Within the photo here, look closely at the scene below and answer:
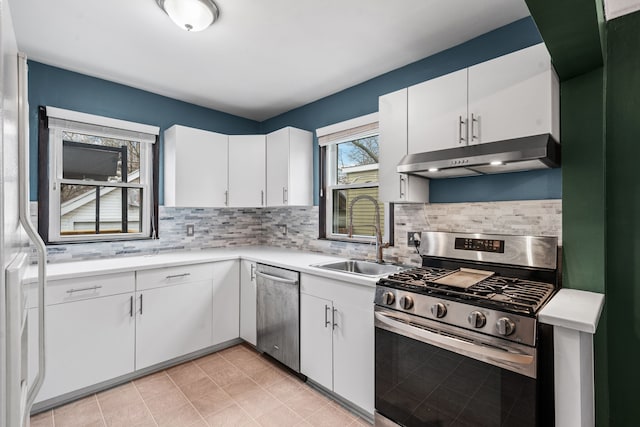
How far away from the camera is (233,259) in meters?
3.08

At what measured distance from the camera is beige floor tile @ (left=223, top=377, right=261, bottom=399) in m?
2.35

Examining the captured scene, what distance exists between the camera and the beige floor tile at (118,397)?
221 cm

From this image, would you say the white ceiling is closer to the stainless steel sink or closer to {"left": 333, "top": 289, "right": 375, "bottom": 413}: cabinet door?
the stainless steel sink

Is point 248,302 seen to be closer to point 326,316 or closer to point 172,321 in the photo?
point 172,321

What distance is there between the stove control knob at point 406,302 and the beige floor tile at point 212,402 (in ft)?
4.68

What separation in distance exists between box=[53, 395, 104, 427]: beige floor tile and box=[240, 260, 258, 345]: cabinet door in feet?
3.89

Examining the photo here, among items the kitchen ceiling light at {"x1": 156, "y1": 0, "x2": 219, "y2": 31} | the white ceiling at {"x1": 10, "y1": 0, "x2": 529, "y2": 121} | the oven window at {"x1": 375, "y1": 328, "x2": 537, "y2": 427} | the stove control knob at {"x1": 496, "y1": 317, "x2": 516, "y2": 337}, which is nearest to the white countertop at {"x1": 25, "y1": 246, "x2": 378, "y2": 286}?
the oven window at {"x1": 375, "y1": 328, "x2": 537, "y2": 427}

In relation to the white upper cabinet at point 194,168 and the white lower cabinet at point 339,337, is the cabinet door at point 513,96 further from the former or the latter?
the white upper cabinet at point 194,168

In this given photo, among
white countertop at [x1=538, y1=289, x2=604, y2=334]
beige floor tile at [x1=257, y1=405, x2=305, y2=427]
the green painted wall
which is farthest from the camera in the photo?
beige floor tile at [x1=257, y1=405, x2=305, y2=427]

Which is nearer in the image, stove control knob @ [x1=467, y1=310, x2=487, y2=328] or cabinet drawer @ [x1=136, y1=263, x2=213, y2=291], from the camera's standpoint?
stove control knob @ [x1=467, y1=310, x2=487, y2=328]

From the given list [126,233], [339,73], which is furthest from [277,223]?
[339,73]

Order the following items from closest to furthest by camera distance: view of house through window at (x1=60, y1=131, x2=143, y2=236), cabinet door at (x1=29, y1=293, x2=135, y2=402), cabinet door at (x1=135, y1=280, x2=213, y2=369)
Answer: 1. cabinet door at (x1=29, y1=293, x2=135, y2=402)
2. cabinet door at (x1=135, y1=280, x2=213, y2=369)
3. view of house through window at (x1=60, y1=131, x2=143, y2=236)

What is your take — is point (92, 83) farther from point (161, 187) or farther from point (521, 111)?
point (521, 111)

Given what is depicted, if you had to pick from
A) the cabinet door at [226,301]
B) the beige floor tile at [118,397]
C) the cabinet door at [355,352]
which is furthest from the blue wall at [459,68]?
the beige floor tile at [118,397]
